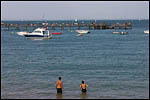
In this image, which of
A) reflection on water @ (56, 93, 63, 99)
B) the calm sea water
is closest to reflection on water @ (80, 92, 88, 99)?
the calm sea water

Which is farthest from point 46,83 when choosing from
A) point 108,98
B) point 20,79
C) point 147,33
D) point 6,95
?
point 147,33

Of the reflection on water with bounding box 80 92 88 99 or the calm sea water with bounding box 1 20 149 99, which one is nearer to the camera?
the reflection on water with bounding box 80 92 88 99

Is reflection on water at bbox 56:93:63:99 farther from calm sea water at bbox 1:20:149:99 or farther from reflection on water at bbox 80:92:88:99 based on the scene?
reflection on water at bbox 80:92:88:99

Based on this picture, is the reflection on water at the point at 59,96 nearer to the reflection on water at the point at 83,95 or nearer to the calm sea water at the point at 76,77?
the calm sea water at the point at 76,77

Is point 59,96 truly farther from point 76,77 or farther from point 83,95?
point 76,77

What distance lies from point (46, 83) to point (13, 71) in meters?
8.18

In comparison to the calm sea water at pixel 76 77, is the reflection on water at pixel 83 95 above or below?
below

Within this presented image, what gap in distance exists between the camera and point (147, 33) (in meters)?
113

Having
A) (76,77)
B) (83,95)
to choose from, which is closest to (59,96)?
(83,95)

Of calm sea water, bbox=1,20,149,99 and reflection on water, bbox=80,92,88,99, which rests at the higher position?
calm sea water, bbox=1,20,149,99

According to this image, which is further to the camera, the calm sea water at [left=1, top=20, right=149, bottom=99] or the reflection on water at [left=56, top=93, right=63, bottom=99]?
the calm sea water at [left=1, top=20, right=149, bottom=99]

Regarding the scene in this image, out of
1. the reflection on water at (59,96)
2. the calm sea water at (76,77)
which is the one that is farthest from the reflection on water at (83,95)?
the reflection on water at (59,96)

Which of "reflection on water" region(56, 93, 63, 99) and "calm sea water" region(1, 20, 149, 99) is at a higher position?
"calm sea water" region(1, 20, 149, 99)

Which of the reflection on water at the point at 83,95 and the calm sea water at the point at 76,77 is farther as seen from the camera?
the calm sea water at the point at 76,77
